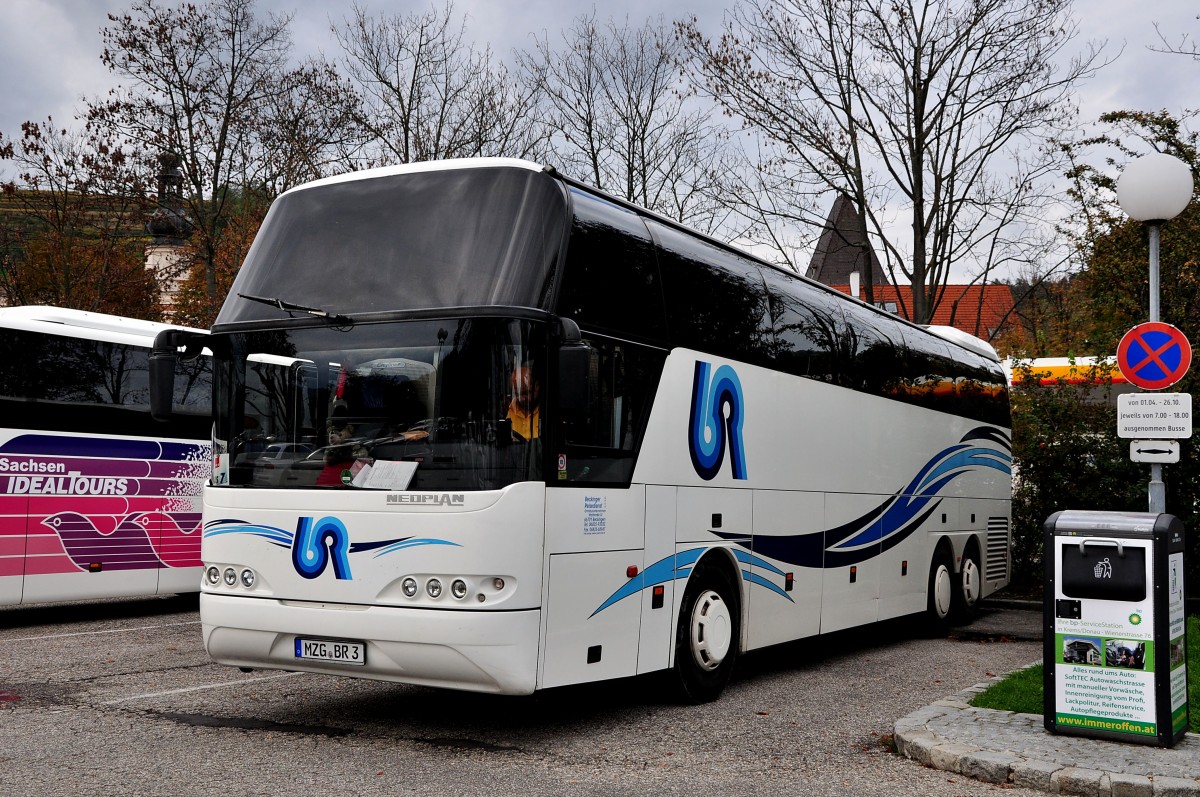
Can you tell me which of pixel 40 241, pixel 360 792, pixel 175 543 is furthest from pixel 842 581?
pixel 40 241

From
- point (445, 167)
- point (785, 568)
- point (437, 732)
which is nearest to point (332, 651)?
point (437, 732)

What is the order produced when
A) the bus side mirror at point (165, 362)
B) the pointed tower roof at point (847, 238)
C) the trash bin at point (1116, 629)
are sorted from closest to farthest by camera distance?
the trash bin at point (1116, 629) < the bus side mirror at point (165, 362) < the pointed tower roof at point (847, 238)

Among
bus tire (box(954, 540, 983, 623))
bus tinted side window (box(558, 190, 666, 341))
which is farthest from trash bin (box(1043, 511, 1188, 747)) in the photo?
bus tire (box(954, 540, 983, 623))

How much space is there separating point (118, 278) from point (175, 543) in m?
16.6

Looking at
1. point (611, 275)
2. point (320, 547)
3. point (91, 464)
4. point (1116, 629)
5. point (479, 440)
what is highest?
point (611, 275)

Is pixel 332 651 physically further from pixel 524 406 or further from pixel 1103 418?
pixel 1103 418

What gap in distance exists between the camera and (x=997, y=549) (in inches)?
656

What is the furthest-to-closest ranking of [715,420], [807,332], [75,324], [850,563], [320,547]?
[75,324]
[850,563]
[807,332]
[715,420]
[320,547]

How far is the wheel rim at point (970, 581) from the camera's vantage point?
49.9ft

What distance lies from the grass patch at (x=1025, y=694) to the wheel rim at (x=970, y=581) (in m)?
5.03

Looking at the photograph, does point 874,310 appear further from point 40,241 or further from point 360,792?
point 40,241

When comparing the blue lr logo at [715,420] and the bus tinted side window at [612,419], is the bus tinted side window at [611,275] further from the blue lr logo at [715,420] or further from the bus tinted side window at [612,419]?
the blue lr logo at [715,420]

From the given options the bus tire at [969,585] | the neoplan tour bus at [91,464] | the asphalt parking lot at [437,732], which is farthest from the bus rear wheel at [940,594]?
the neoplan tour bus at [91,464]

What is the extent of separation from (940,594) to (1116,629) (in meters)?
7.32
